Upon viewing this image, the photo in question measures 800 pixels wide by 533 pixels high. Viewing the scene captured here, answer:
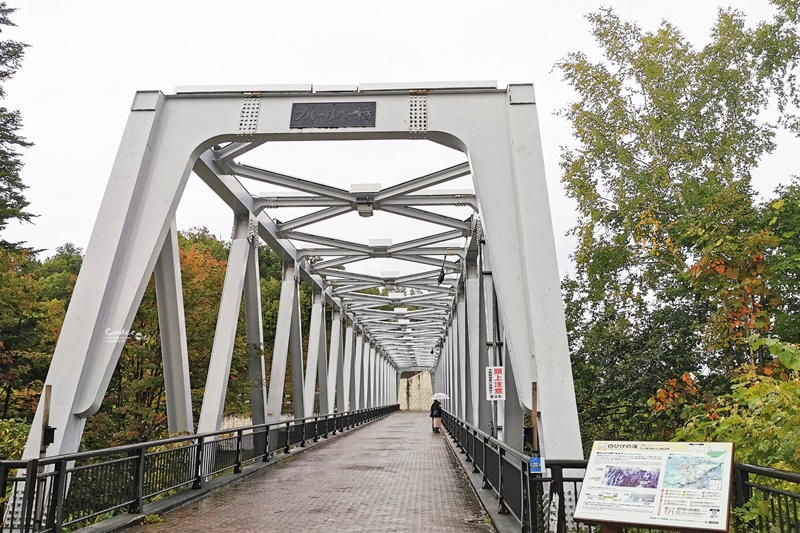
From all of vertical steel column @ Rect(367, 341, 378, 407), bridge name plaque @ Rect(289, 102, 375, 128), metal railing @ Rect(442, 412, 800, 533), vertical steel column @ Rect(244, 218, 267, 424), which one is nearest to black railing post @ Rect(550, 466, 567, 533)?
metal railing @ Rect(442, 412, 800, 533)

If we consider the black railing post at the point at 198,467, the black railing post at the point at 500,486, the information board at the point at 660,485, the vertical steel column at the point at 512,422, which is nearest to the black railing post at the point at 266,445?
the black railing post at the point at 198,467

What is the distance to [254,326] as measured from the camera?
42.0ft

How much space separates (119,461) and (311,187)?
637cm

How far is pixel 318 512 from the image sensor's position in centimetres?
716

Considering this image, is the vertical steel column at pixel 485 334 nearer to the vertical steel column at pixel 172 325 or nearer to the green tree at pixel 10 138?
the vertical steel column at pixel 172 325

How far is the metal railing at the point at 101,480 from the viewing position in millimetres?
5078

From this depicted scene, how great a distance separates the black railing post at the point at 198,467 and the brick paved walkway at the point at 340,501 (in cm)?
29

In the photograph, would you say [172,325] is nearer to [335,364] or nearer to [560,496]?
[560,496]

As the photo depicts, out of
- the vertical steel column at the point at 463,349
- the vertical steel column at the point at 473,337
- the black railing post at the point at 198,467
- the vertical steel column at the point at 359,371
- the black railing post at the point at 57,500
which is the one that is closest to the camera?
the black railing post at the point at 57,500

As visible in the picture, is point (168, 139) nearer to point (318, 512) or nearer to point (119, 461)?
point (119, 461)

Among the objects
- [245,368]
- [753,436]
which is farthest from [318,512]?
[245,368]

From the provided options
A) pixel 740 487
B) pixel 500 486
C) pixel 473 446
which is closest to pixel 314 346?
pixel 473 446

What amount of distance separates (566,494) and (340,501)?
11.7ft

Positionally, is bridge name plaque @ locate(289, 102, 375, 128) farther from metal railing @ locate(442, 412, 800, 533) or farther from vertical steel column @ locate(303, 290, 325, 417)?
vertical steel column @ locate(303, 290, 325, 417)
